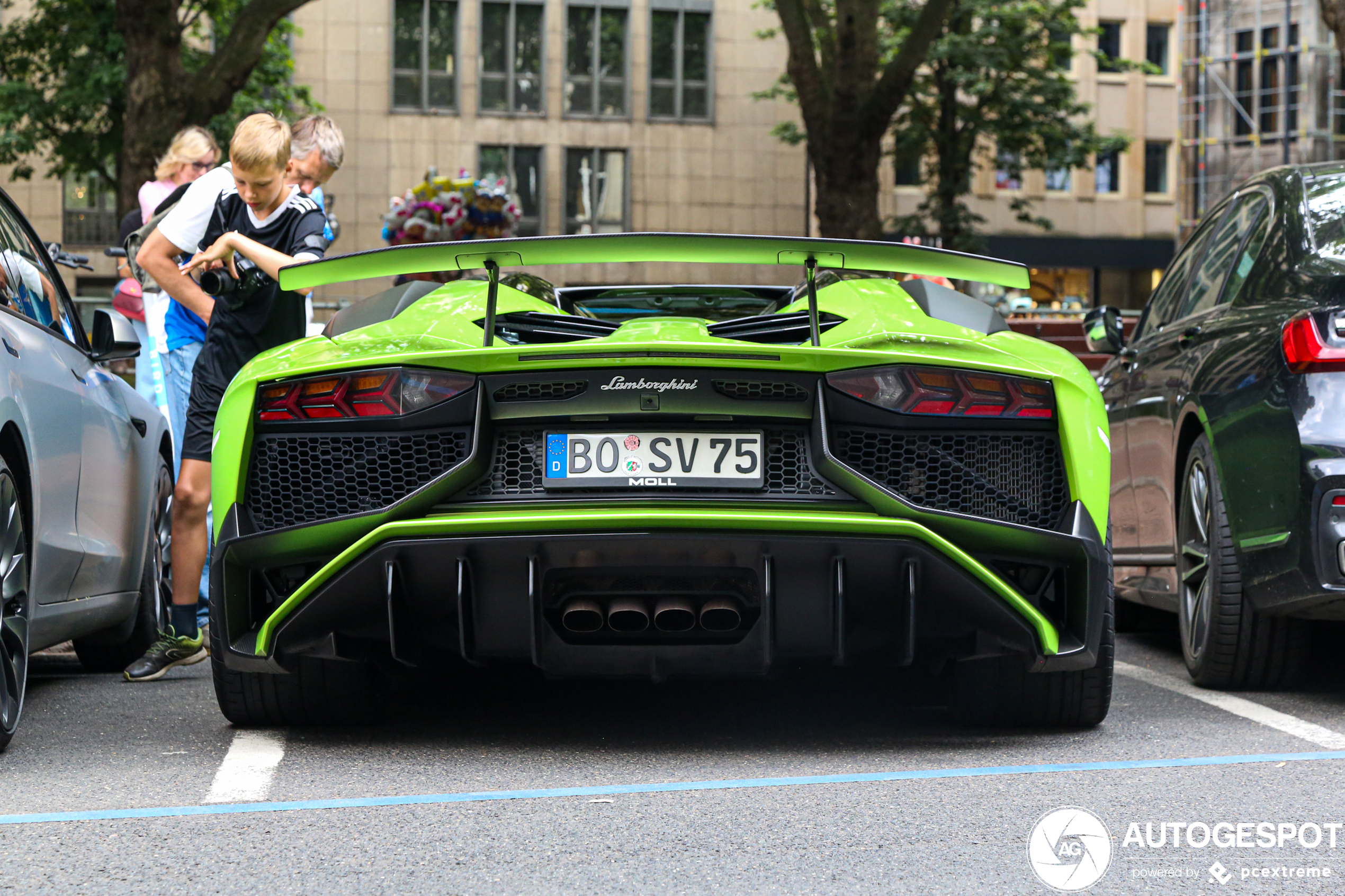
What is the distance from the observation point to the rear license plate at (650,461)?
412 cm

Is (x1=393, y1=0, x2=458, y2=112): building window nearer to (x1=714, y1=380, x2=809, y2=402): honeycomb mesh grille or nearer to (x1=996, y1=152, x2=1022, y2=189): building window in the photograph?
(x1=996, y1=152, x2=1022, y2=189): building window

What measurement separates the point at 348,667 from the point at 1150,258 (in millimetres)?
48545

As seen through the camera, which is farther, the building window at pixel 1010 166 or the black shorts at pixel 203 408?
the building window at pixel 1010 166

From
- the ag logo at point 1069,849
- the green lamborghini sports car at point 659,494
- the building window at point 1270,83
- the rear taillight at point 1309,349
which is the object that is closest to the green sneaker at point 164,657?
the green lamborghini sports car at point 659,494

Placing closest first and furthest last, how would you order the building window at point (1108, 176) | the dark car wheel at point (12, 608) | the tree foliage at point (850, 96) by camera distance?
the dark car wheel at point (12, 608) → the tree foliage at point (850, 96) → the building window at point (1108, 176)

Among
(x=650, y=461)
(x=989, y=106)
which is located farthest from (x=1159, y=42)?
(x=650, y=461)

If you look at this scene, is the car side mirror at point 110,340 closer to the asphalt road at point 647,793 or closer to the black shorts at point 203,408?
the black shorts at point 203,408

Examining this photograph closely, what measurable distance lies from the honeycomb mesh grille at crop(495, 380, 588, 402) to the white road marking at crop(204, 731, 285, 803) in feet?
3.27

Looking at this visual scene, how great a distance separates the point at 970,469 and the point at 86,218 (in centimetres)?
4286

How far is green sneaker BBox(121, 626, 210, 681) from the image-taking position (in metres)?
6.00

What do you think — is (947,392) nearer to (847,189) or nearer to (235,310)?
(235,310)

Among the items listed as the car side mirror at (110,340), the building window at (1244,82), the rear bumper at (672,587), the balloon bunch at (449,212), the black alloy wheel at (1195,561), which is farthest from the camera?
the building window at (1244,82)

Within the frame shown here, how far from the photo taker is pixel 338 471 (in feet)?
13.8

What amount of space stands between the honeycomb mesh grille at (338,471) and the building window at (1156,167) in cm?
5030
